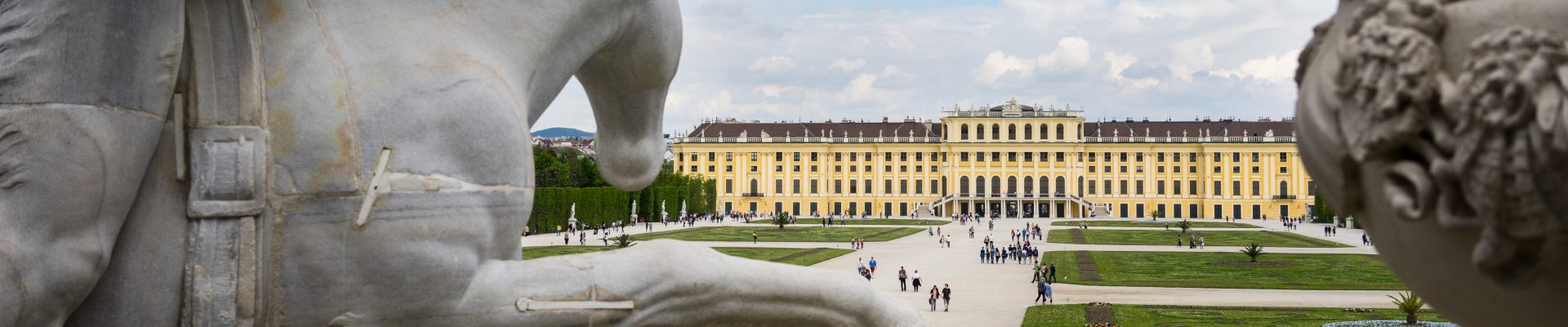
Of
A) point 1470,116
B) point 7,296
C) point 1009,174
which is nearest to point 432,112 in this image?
point 7,296

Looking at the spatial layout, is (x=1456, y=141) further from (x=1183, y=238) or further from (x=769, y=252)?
(x=1183, y=238)

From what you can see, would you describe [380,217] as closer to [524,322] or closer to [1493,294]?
[524,322]

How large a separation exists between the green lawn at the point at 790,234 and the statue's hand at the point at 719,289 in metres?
35.0

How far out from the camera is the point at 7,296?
1.60m

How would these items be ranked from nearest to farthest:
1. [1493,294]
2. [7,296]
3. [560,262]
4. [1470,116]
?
[1470,116], [1493,294], [7,296], [560,262]

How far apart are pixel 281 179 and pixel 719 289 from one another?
70cm

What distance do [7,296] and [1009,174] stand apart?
86.9m

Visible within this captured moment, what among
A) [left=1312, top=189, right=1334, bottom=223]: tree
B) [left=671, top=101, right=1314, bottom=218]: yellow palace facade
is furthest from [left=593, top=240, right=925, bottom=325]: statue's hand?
[left=671, top=101, right=1314, bottom=218]: yellow palace facade

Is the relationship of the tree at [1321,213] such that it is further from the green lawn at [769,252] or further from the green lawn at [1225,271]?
the green lawn at [769,252]

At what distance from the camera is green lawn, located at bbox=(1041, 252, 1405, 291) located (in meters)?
22.3

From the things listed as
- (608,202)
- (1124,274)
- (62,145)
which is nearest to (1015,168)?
(608,202)

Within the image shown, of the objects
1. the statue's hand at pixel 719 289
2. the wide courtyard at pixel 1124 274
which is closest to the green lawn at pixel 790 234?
the wide courtyard at pixel 1124 274

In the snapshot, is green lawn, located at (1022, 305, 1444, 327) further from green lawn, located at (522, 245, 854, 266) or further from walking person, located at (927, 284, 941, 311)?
green lawn, located at (522, 245, 854, 266)

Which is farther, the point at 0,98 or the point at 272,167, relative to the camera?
the point at 272,167
